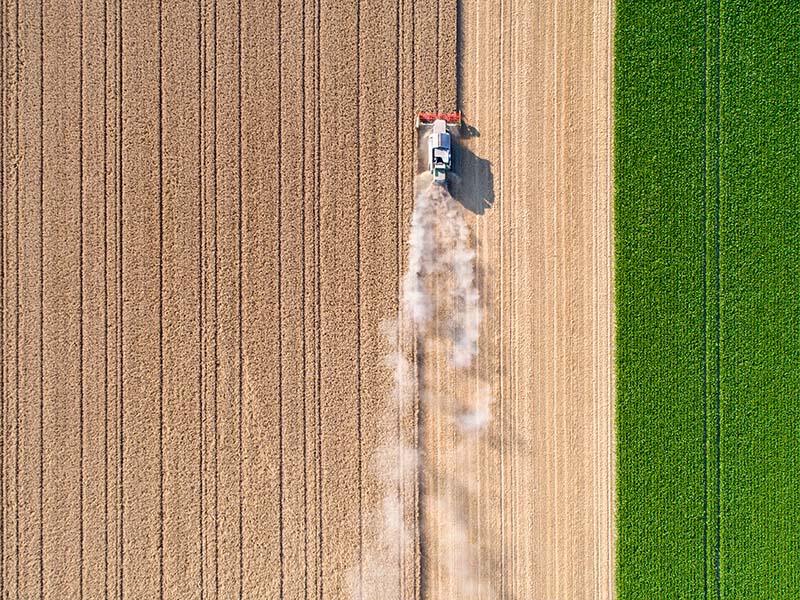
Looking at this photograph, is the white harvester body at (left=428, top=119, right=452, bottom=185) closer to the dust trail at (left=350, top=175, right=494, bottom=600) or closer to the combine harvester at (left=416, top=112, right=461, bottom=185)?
the combine harvester at (left=416, top=112, right=461, bottom=185)

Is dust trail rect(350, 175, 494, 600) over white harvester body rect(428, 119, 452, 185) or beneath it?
beneath

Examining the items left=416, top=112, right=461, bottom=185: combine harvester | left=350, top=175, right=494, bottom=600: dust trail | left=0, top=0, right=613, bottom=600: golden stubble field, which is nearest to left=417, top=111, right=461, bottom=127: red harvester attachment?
left=416, top=112, right=461, bottom=185: combine harvester

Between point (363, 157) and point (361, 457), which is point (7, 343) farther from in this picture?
point (363, 157)

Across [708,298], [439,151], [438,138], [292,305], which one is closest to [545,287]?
[708,298]

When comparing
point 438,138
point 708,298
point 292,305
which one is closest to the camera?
point 438,138

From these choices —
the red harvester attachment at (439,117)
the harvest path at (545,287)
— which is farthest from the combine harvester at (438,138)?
the harvest path at (545,287)

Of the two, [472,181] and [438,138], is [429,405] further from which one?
[438,138]

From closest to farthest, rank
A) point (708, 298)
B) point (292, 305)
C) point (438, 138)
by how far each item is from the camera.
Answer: point (438, 138)
point (292, 305)
point (708, 298)
